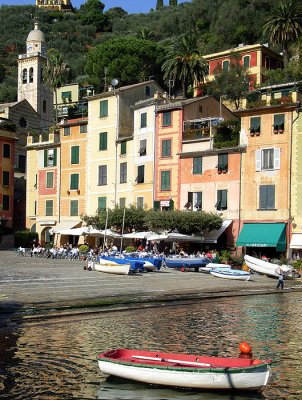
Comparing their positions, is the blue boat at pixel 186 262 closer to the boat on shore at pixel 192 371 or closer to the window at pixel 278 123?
the window at pixel 278 123

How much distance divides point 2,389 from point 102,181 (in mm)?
52009

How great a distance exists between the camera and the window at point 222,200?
180 ft

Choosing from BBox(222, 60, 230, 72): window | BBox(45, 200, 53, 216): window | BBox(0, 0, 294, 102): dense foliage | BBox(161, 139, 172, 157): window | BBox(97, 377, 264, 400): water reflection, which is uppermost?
BBox(0, 0, 294, 102): dense foliage

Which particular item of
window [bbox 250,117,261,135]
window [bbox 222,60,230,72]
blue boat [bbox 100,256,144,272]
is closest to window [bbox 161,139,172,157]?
window [bbox 250,117,261,135]

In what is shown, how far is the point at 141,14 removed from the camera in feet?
623

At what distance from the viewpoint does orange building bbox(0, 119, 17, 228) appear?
75312 mm

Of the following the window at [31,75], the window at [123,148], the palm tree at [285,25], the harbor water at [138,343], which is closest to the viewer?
the harbor water at [138,343]

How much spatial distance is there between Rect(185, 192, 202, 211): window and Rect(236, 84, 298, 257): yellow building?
15.0ft

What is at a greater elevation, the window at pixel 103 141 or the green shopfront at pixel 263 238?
the window at pixel 103 141

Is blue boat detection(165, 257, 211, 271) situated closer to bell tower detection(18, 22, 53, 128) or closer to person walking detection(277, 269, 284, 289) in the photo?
person walking detection(277, 269, 284, 289)

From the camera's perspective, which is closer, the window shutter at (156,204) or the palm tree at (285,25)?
the window shutter at (156,204)

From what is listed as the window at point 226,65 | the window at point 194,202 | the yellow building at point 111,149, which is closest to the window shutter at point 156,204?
the yellow building at point 111,149

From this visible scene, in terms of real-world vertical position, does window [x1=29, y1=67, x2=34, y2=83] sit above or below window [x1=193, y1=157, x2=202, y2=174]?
above

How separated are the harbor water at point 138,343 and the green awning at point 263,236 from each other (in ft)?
65.9
